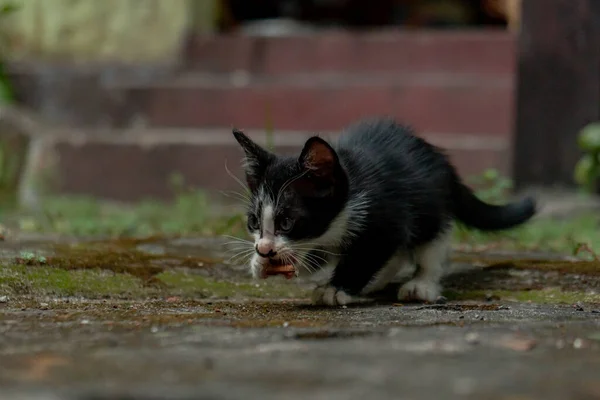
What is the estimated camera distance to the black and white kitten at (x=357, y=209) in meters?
3.33

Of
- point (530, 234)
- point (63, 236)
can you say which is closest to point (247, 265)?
point (63, 236)

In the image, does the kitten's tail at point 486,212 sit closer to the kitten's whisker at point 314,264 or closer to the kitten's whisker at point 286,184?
the kitten's whisker at point 314,264

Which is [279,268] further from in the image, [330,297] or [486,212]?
[486,212]

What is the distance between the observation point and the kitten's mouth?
10.9ft

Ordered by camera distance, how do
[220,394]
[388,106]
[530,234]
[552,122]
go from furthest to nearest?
[388,106] → [552,122] → [530,234] → [220,394]

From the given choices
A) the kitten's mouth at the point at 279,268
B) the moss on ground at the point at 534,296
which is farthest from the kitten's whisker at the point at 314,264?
the moss on ground at the point at 534,296

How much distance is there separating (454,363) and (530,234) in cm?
353

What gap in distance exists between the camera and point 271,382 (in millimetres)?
1756

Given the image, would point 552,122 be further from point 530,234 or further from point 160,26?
point 160,26

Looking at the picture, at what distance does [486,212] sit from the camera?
422 centimetres

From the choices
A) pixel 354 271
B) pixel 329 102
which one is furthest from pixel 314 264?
pixel 329 102

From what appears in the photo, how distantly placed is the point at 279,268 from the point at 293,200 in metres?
0.24

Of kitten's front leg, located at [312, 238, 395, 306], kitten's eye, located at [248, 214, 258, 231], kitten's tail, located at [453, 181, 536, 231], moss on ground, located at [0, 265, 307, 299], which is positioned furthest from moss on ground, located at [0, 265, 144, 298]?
kitten's tail, located at [453, 181, 536, 231]

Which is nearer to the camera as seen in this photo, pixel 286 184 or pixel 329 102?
pixel 286 184
